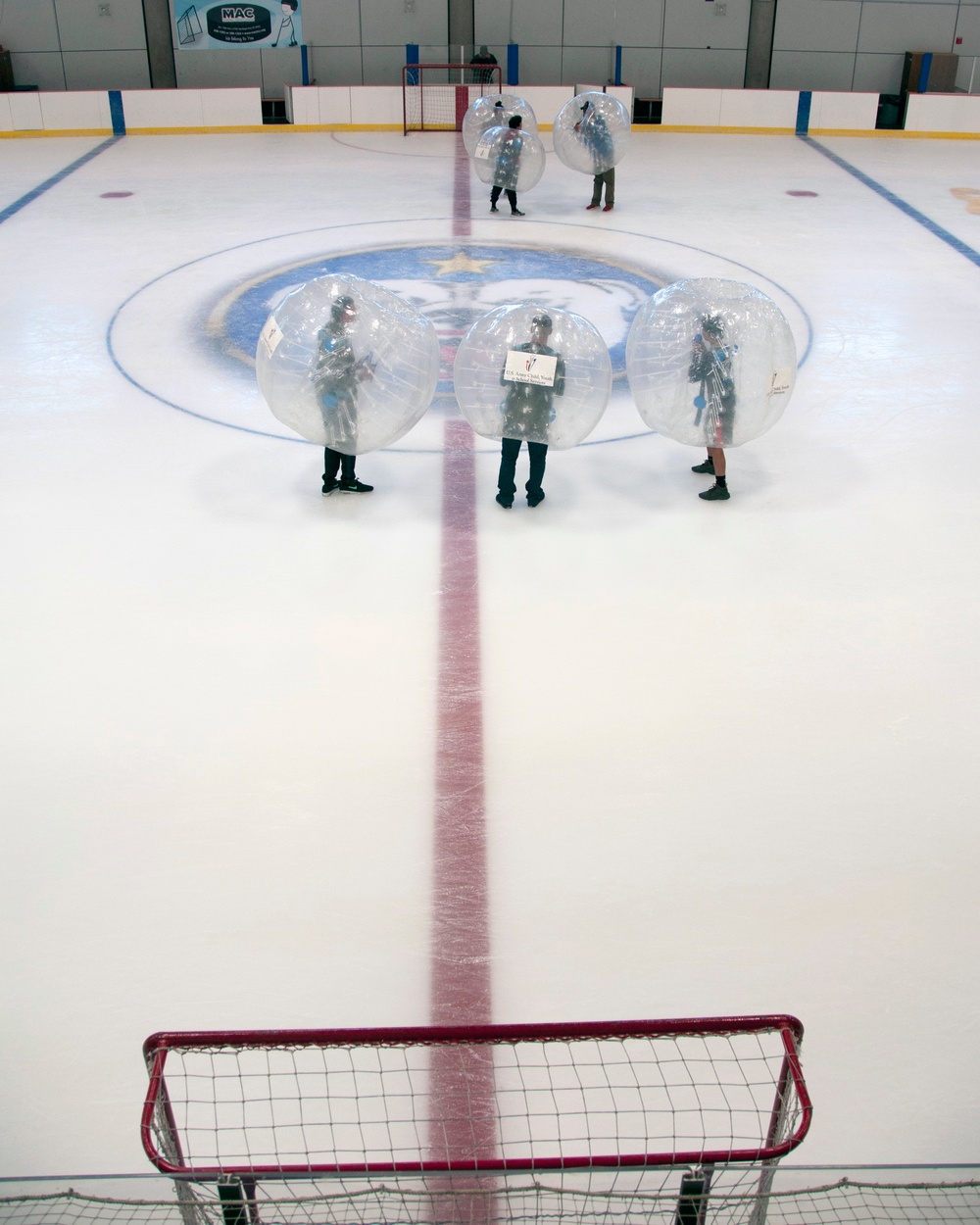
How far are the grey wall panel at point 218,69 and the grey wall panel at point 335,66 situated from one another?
111 cm

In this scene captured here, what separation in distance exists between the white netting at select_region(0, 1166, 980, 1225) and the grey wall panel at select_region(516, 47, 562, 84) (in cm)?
2319

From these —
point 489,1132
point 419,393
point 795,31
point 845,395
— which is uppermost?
point 795,31

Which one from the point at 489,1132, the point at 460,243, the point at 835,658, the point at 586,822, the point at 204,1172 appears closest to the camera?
the point at 204,1172

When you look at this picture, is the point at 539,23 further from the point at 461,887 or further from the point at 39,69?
the point at 461,887

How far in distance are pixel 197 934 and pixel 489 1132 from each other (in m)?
1.39

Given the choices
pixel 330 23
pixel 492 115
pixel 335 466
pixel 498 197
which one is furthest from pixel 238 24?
pixel 335 466

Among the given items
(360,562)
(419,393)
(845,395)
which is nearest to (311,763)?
(360,562)

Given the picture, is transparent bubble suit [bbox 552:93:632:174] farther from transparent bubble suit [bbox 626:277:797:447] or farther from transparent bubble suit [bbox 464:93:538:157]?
transparent bubble suit [bbox 626:277:797:447]

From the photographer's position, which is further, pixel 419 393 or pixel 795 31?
pixel 795 31

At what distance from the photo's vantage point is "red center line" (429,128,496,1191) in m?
3.58

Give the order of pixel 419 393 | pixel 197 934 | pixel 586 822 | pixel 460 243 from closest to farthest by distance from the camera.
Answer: pixel 197 934
pixel 586 822
pixel 419 393
pixel 460 243

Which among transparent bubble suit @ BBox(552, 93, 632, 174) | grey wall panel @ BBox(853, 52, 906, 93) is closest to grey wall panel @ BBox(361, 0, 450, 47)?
grey wall panel @ BBox(853, 52, 906, 93)

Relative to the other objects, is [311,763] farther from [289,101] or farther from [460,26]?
[460,26]

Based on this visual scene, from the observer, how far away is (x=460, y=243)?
13297 mm
